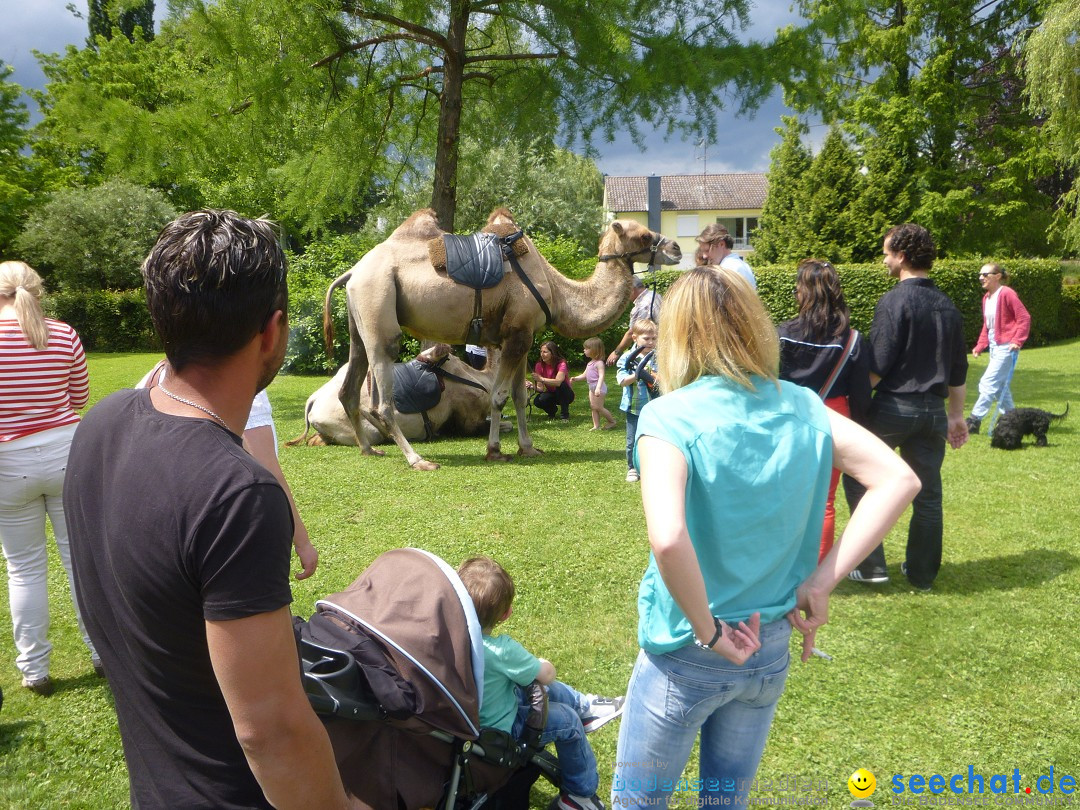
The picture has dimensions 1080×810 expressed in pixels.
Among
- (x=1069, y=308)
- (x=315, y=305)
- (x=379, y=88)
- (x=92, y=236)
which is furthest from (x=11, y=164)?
(x=1069, y=308)

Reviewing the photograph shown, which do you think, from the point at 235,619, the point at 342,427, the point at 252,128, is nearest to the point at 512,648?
the point at 235,619

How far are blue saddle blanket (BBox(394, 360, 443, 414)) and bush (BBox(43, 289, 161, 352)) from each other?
2056 centimetres

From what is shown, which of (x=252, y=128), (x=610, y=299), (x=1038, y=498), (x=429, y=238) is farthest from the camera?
(x=252, y=128)

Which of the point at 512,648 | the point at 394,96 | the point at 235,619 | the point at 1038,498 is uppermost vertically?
the point at 394,96

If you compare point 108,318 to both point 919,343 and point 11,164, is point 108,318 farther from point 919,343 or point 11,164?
point 919,343

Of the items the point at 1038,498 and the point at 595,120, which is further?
the point at 595,120

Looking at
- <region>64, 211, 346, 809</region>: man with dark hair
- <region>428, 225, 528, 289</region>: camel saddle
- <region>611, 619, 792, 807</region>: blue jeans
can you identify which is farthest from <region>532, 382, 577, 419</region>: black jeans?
<region>64, 211, 346, 809</region>: man with dark hair

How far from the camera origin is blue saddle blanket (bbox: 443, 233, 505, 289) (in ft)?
27.6

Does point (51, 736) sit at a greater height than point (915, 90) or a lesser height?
lesser

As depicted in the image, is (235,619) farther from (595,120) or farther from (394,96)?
(394,96)

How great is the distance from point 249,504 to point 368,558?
15.1 feet

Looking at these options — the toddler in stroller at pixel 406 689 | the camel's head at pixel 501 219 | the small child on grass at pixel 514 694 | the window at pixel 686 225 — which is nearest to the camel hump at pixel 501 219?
the camel's head at pixel 501 219

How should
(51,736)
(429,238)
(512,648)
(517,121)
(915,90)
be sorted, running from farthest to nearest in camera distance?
(915,90) → (517,121) → (429,238) → (51,736) → (512,648)

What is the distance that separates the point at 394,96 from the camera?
1288cm
